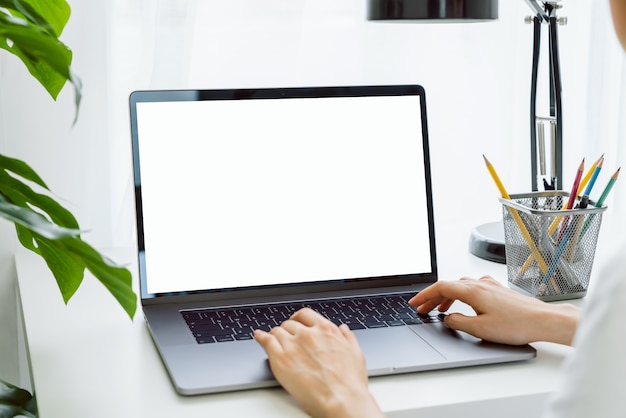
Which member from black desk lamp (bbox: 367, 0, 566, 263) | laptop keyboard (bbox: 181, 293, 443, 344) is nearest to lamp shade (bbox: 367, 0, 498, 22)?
black desk lamp (bbox: 367, 0, 566, 263)

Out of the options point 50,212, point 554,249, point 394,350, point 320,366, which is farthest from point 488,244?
point 50,212

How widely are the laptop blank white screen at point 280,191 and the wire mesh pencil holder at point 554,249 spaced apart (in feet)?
0.39

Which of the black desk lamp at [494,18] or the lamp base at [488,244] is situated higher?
the black desk lamp at [494,18]

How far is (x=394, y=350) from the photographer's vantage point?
2.71ft

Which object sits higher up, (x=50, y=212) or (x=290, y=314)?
(x=50, y=212)

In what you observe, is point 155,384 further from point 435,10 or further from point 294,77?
point 294,77

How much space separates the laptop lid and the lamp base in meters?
0.18

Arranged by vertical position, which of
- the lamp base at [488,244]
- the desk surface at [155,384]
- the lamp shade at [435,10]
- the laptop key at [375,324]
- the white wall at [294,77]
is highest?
the lamp shade at [435,10]

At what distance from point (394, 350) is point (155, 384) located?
23 centimetres

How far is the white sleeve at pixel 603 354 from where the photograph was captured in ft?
1.49

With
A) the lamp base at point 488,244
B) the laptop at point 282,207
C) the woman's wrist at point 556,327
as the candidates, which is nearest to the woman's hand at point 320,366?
the laptop at point 282,207

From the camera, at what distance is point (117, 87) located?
1385 millimetres

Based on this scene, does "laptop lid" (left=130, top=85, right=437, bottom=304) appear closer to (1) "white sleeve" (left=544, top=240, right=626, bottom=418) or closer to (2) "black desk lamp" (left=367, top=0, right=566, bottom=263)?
(2) "black desk lamp" (left=367, top=0, right=566, bottom=263)

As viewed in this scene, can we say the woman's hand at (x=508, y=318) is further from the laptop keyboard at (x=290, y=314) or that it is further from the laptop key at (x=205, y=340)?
the laptop key at (x=205, y=340)
